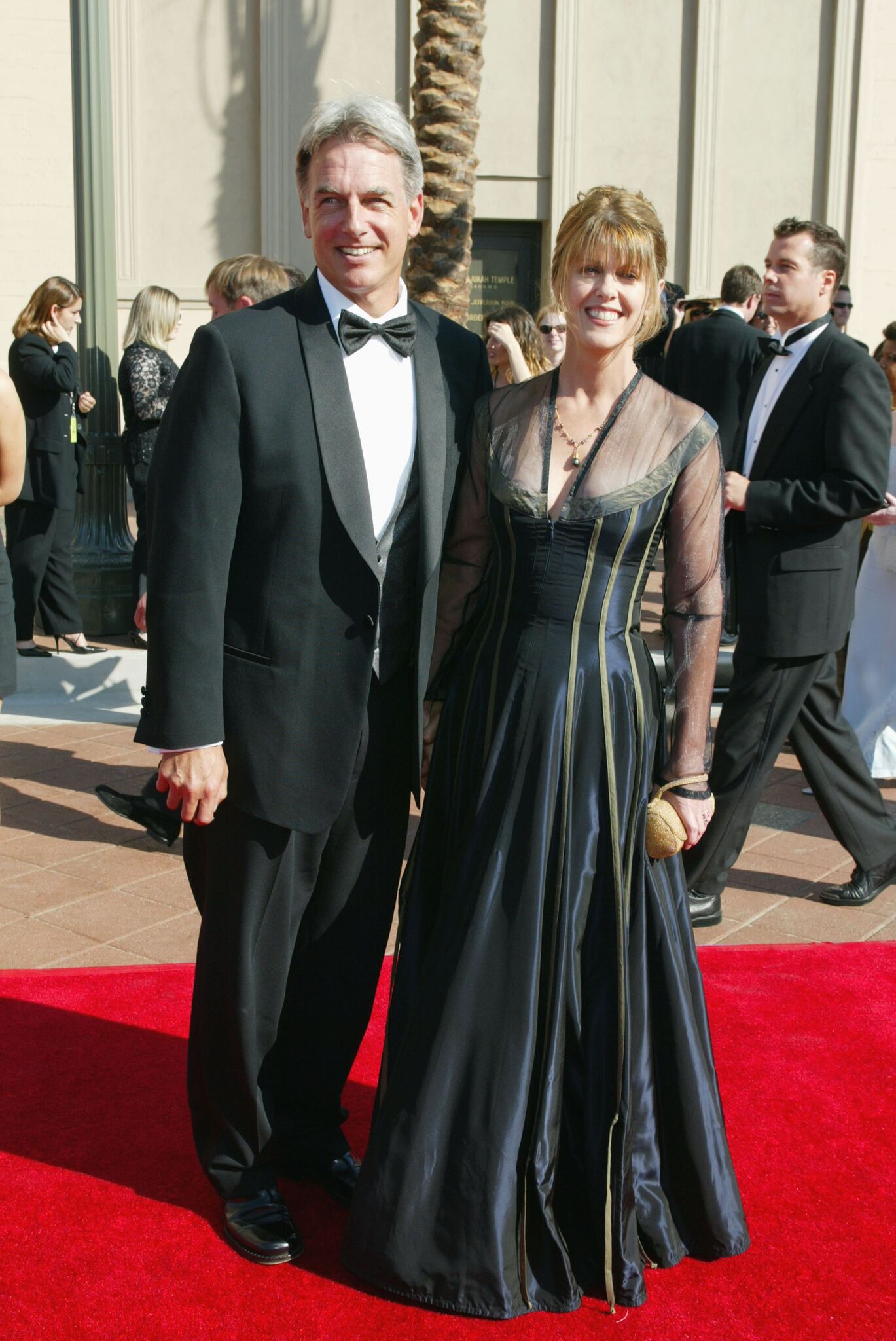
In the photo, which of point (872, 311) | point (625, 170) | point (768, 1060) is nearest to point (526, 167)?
point (625, 170)

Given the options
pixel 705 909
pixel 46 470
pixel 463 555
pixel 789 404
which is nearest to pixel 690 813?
pixel 463 555

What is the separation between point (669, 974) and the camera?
8.06 feet

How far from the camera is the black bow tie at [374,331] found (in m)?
2.40

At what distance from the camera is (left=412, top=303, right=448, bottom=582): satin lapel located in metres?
2.43

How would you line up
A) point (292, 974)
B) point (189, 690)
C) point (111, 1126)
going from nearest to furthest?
point (189, 690) → point (292, 974) → point (111, 1126)

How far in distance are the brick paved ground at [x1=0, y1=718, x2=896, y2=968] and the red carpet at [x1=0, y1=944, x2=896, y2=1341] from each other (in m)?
0.29

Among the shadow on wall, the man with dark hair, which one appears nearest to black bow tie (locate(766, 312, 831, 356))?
the man with dark hair

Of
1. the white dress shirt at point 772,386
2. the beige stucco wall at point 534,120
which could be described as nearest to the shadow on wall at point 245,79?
the beige stucco wall at point 534,120

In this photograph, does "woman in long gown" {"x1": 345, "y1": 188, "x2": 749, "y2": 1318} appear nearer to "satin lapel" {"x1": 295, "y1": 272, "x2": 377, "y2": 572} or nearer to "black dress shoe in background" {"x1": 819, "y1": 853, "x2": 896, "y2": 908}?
"satin lapel" {"x1": 295, "y1": 272, "x2": 377, "y2": 572}

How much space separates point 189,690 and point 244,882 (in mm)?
400

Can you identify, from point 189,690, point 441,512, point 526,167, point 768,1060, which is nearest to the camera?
point 189,690

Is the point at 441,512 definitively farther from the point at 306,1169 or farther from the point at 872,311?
the point at 872,311

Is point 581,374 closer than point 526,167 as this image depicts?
Yes

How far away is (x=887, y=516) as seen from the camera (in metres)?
5.09
